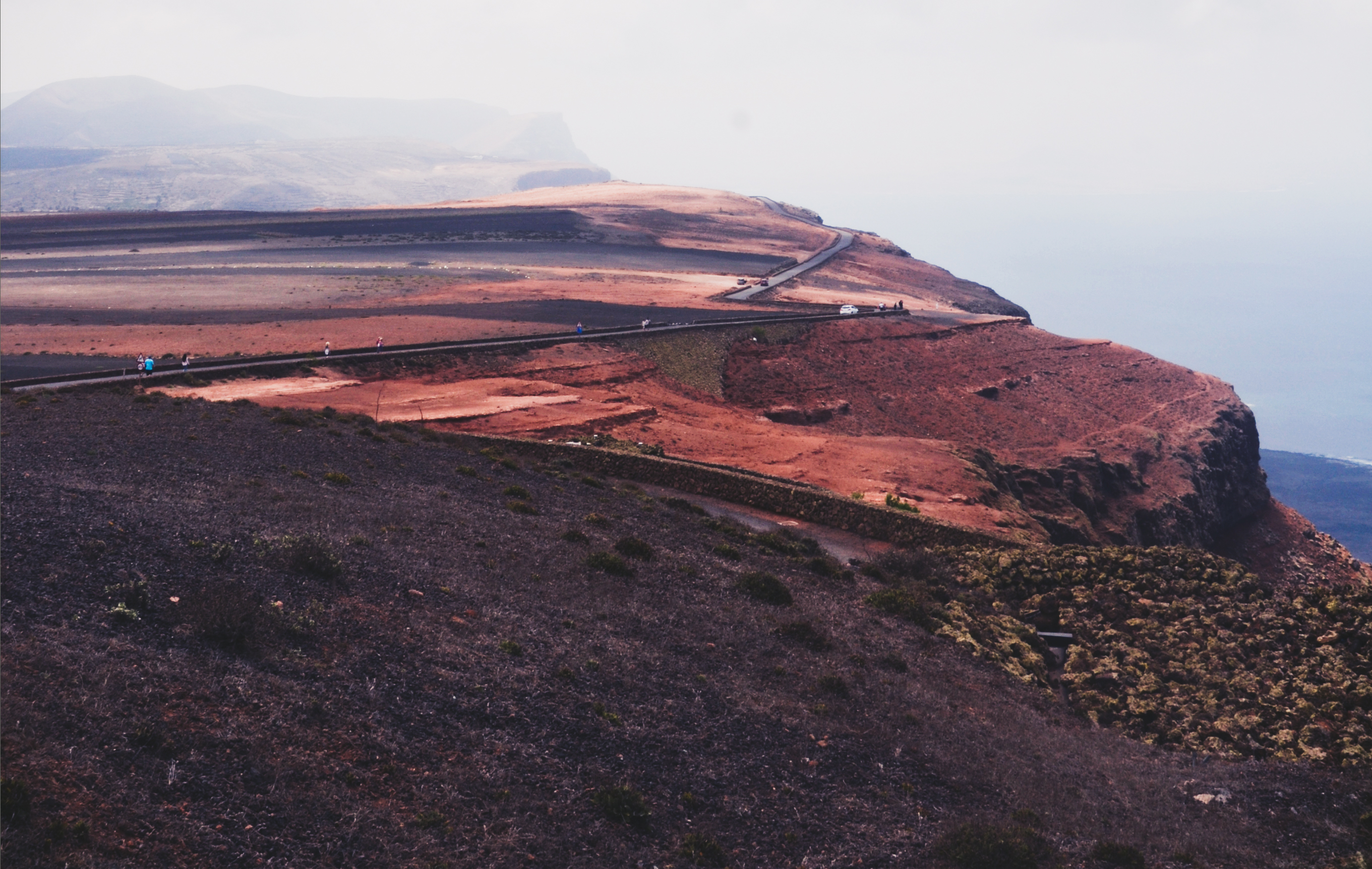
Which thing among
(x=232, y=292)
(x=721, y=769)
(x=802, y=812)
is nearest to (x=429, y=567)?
(x=721, y=769)

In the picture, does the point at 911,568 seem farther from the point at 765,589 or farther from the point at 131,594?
the point at 131,594

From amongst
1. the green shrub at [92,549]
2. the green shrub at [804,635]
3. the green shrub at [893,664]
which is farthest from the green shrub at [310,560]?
the green shrub at [893,664]

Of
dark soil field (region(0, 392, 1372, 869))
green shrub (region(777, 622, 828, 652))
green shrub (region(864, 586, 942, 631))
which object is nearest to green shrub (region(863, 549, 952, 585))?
green shrub (region(864, 586, 942, 631))

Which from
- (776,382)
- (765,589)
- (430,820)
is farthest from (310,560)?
(776,382)

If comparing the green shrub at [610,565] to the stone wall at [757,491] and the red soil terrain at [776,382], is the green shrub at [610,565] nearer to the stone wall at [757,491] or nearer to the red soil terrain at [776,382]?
the stone wall at [757,491]

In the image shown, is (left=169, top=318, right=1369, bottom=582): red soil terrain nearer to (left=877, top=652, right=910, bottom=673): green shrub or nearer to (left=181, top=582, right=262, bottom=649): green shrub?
(left=877, top=652, right=910, bottom=673): green shrub

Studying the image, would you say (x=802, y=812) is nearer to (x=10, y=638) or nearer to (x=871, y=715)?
(x=871, y=715)
